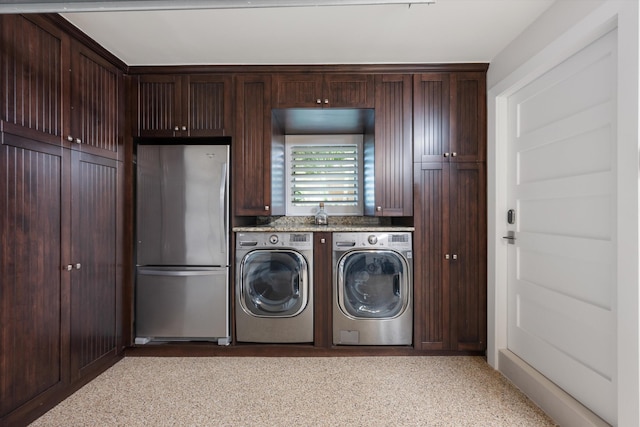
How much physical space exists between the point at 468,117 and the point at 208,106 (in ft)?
7.00

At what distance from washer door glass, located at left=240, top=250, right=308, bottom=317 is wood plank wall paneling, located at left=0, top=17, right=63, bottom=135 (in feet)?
5.23

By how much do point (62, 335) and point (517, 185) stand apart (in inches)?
125

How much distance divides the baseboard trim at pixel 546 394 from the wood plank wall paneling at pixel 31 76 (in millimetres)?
3297

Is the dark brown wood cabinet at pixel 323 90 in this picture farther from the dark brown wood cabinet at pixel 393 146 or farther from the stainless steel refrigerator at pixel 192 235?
the stainless steel refrigerator at pixel 192 235

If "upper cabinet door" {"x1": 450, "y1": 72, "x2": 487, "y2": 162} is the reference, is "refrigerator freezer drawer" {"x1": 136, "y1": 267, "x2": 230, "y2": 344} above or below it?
below

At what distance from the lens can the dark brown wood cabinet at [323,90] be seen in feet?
9.32

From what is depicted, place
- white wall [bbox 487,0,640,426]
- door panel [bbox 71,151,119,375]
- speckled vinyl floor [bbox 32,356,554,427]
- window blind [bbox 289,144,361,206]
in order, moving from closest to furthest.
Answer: white wall [bbox 487,0,640,426] < speckled vinyl floor [bbox 32,356,554,427] < door panel [bbox 71,151,119,375] < window blind [bbox 289,144,361,206]

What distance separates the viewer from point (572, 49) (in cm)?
188

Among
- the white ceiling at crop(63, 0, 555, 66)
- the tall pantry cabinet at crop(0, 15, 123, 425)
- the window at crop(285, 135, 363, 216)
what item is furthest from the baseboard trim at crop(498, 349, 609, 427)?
the tall pantry cabinet at crop(0, 15, 123, 425)

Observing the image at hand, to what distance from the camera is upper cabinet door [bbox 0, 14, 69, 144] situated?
70.1 inches

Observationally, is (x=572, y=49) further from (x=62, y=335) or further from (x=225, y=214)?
(x=62, y=335)

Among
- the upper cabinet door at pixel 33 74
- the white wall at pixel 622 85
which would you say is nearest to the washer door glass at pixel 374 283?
the white wall at pixel 622 85

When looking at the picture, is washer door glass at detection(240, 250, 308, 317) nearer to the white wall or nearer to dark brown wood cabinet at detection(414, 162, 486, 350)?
dark brown wood cabinet at detection(414, 162, 486, 350)

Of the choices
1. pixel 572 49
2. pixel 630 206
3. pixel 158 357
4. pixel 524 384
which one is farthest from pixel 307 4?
pixel 158 357
